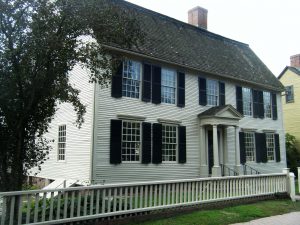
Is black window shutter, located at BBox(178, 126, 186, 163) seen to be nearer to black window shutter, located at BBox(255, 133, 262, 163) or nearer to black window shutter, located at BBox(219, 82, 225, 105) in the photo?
black window shutter, located at BBox(219, 82, 225, 105)

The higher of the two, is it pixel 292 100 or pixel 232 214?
pixel 292 100

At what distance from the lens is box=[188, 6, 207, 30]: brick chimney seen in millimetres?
23062

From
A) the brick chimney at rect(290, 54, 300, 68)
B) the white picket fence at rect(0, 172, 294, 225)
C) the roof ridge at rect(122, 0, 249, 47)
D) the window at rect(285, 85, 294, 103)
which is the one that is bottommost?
the white picket fence at rect(0, 172, 294, 225)

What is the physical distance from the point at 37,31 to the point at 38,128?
2371 mm

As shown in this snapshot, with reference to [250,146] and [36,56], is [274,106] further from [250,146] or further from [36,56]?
[36,56]

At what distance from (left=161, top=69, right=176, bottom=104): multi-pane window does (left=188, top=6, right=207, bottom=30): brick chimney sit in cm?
784

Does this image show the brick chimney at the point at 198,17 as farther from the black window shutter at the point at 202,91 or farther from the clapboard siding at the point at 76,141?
the clapboard siding at the point at 76,141

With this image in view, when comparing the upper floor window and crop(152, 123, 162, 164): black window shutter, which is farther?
the upper floor window

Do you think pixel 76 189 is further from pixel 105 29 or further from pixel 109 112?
pixel 109 112

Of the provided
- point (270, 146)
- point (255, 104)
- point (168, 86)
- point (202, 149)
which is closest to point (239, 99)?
point (255, 104)

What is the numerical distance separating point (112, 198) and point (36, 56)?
3.71m

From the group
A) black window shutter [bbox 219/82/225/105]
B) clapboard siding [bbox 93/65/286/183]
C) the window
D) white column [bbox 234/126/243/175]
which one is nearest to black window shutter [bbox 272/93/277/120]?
clapboard siding [bbox 93/65/286/183]

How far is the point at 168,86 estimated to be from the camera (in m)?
16.3

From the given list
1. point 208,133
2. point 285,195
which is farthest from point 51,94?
point 208,133
